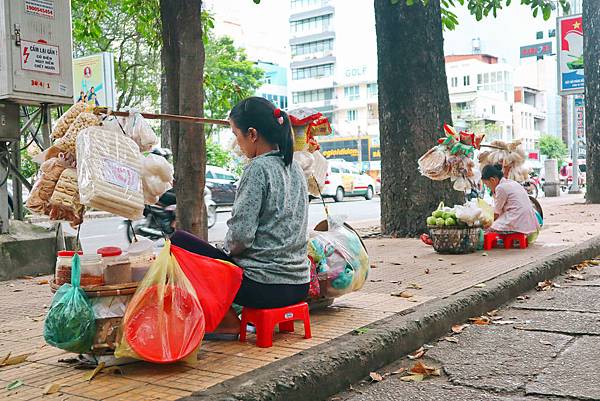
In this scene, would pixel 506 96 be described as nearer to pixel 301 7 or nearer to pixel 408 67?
pixel 301 7

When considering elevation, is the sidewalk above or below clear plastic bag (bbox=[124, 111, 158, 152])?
below

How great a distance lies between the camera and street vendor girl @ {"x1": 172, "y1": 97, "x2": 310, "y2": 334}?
11.6ft

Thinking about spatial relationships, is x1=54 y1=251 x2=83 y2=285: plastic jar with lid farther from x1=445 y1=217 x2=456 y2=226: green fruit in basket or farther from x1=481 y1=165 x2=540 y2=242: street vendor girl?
x1=481 y1=165 x2=540 y2=242: street vendor girl

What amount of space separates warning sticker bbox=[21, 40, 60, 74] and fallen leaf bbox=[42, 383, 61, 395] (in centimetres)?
425

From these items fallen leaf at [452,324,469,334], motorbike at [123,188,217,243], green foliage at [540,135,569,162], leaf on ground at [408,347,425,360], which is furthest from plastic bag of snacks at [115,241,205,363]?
green foliage at [540,135,569,162]

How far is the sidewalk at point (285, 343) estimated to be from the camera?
293 cm

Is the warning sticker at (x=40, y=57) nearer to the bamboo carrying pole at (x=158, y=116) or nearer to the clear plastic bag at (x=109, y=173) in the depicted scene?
the bamboo carrying pole at (x=158, y=116)

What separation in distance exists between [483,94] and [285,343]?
64.7 m

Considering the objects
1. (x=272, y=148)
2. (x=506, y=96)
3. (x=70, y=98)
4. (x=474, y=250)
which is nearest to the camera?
(x=272, y=148)

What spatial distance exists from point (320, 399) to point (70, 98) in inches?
183

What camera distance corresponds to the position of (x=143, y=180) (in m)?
3.33

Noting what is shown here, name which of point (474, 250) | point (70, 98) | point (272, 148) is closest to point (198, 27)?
point (272, 148)

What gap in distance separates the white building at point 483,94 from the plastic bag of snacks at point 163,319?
6166 cm

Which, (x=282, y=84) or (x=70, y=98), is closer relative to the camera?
(x=70, y=98)
